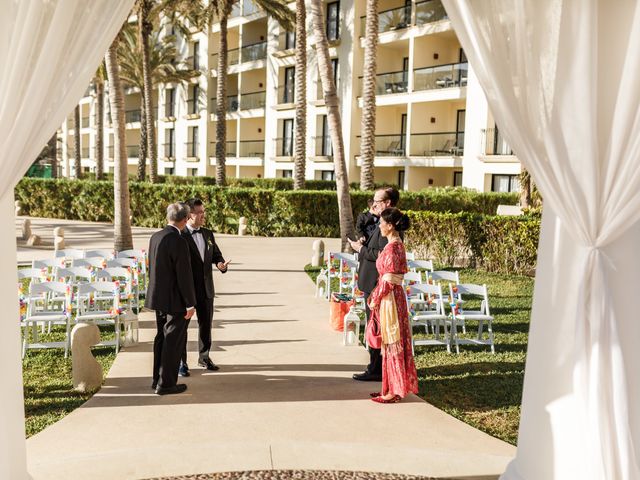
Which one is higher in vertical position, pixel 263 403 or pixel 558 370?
pixel 558 370

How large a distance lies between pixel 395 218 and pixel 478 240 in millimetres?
9970

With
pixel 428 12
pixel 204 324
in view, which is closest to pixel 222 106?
pixel 428 12

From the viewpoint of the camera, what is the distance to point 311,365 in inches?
314

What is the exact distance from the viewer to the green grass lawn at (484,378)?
21.3 ft

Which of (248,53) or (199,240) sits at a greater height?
(248,53)

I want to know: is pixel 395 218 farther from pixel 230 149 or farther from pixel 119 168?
pixel 230 149

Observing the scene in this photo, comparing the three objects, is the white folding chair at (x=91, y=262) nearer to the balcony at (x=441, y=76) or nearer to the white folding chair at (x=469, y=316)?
the white folding chair at (x=469, y=316)

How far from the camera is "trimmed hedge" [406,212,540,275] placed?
50.1 ft

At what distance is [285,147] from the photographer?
132 feet

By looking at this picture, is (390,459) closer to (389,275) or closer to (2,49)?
(389,275)

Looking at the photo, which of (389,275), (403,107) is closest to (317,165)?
(403,107)

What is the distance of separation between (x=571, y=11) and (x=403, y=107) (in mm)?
29852

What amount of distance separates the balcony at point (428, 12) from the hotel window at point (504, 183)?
774cm

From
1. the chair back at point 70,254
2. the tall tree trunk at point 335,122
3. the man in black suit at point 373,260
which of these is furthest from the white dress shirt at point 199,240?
the tall tree trunk at point 335,122
